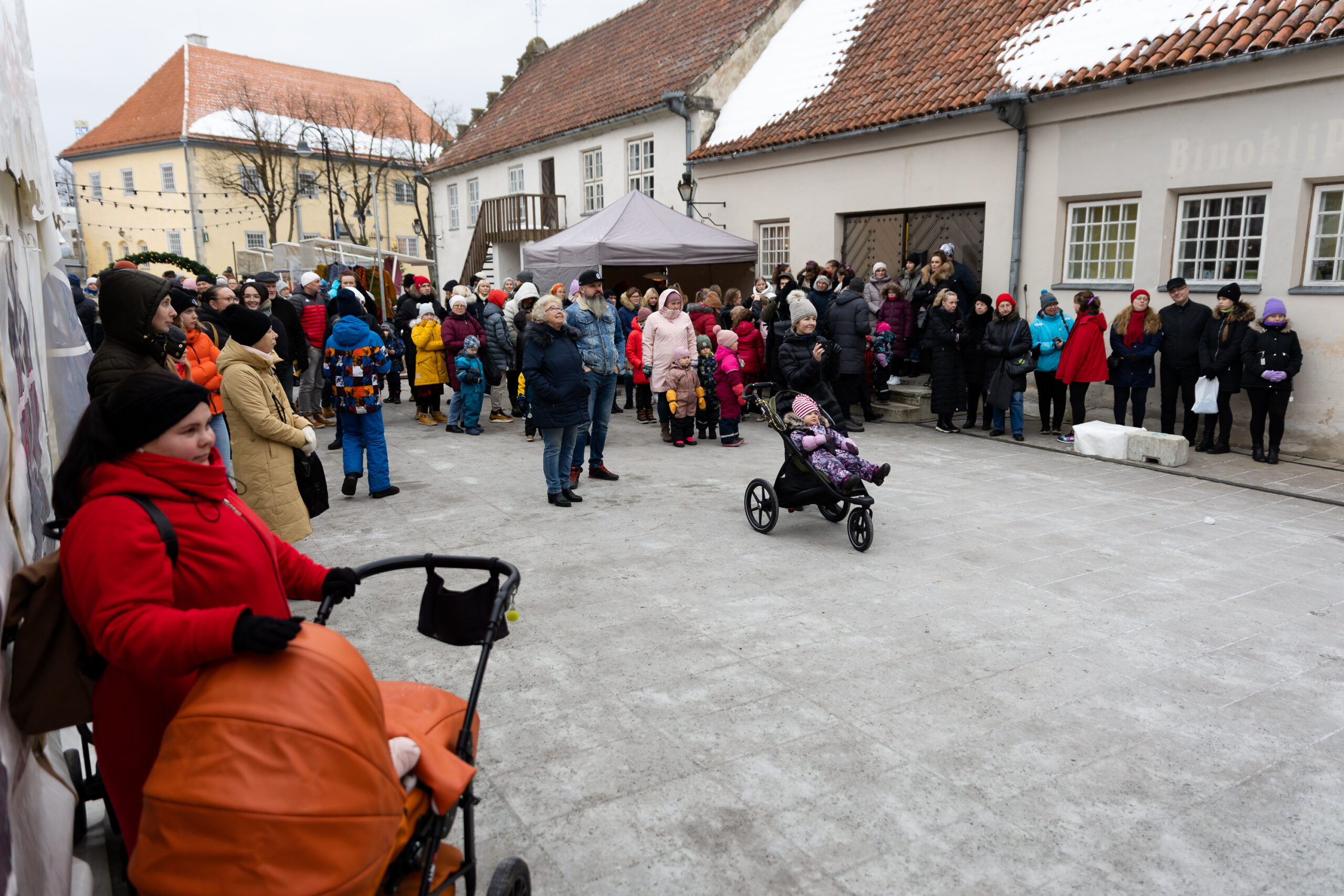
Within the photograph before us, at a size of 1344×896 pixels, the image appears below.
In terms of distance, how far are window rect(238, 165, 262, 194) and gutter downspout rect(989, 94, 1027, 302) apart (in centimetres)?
3359

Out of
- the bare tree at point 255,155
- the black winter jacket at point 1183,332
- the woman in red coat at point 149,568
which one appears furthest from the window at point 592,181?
the woman in red coat at point 149,568

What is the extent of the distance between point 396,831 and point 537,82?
93.6 ft

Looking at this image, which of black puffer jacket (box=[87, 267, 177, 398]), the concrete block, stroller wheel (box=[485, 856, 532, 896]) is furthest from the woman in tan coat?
the concrete block

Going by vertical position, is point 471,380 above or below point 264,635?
below

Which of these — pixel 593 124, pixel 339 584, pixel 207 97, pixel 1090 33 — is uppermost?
pixel 207 97

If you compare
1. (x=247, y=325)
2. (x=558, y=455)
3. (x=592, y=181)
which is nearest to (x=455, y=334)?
(x=558, y=455)

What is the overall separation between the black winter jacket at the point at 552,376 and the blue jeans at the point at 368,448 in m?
1.51

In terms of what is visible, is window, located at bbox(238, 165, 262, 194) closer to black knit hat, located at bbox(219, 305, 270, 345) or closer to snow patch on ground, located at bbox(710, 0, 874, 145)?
snow patch on ground, located at bbox(710, 0, 874, 145)

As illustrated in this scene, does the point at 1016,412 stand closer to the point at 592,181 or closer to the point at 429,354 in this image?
the point at 429,354

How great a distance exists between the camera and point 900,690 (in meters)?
4.33

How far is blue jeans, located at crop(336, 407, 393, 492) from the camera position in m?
8.08

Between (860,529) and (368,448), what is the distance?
4.52 m

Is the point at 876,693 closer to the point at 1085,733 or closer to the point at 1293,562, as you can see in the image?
the point at 1085,733

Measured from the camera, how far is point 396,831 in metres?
1.94
